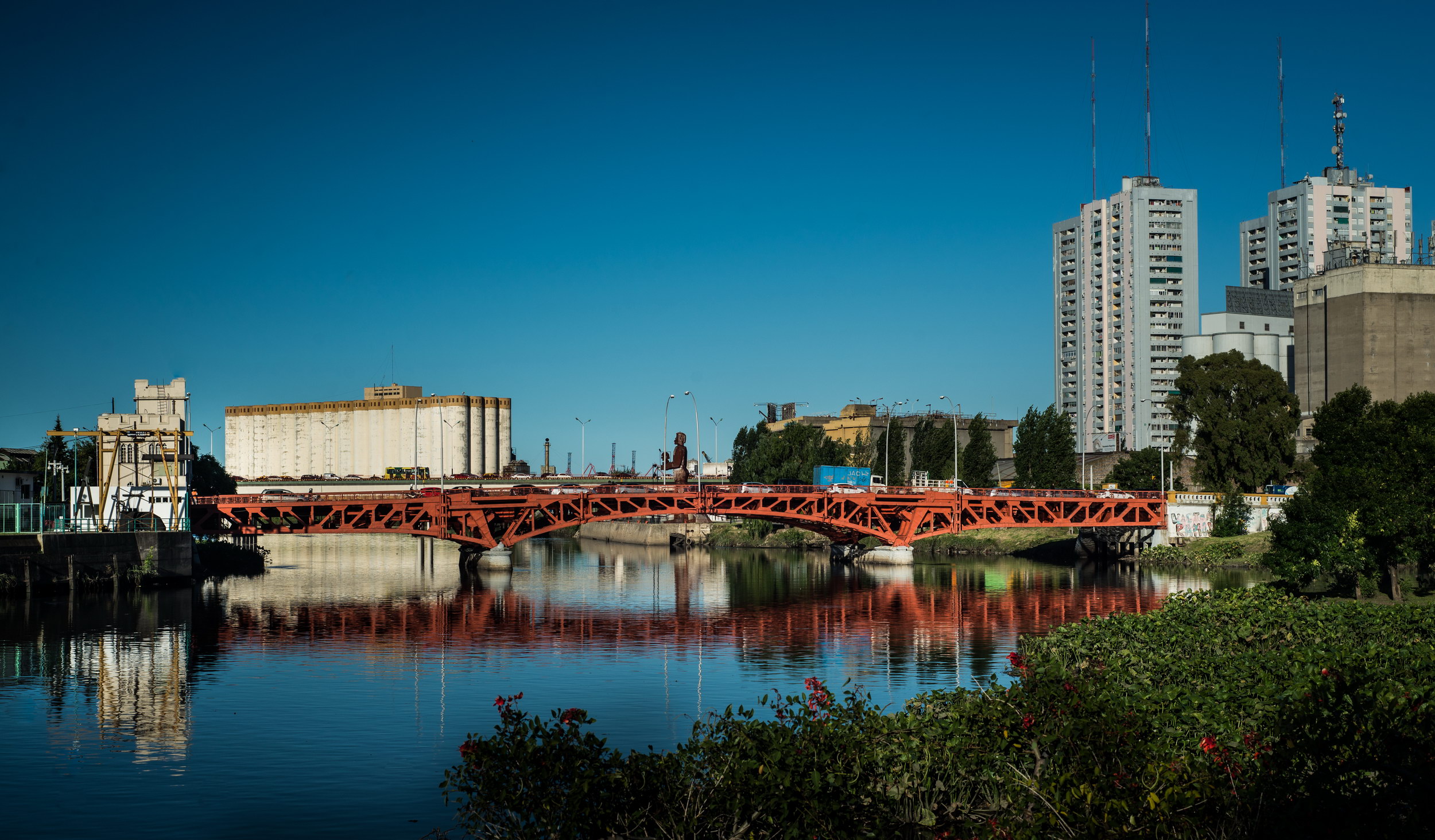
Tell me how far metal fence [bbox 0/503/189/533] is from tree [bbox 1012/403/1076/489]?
284ft

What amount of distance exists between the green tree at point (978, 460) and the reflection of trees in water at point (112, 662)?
86.0 meters

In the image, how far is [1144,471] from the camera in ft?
433

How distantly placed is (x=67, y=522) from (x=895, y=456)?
4527 inches

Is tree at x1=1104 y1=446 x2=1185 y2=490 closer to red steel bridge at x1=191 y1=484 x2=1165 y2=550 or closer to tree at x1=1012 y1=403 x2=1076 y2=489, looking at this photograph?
tree at x1=1012 y1=403 x2=1076 y2=489

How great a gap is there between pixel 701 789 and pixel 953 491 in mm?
86998

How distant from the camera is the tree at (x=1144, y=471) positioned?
13125 cm

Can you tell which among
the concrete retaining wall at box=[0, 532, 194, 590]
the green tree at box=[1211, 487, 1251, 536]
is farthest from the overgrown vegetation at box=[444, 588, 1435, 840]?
the green tree at box=[1211, 487, 1251, 536]

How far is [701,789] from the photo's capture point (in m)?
18.4

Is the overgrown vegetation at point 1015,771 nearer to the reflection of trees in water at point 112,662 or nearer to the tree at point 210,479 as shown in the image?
the reflection of trees in water at point 112,662

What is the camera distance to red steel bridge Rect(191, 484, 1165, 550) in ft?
319

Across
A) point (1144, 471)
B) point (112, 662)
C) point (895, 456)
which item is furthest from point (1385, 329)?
point (112, 662)

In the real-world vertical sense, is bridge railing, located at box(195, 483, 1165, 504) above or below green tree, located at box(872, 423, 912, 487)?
below

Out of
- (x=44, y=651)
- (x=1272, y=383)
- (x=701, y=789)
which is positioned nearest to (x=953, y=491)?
(x=1272, y=383)

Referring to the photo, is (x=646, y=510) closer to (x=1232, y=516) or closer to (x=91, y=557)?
(x=91, y=557)
